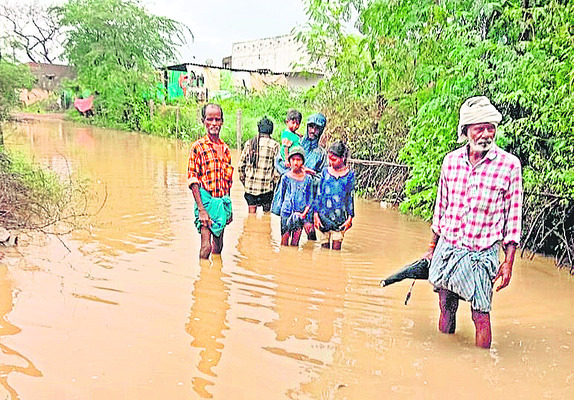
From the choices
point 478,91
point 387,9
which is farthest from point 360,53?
point 478,91

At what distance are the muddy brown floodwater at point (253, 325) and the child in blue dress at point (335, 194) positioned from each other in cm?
37

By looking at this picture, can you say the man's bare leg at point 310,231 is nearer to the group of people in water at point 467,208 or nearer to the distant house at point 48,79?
the group of people in water at point 467,208

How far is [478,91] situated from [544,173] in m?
1.25

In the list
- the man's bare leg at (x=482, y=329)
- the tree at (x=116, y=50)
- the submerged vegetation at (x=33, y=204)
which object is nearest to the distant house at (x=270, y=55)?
the tree at (x=116, y=50)

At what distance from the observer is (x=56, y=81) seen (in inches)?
1670

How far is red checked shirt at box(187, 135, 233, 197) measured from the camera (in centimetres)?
558

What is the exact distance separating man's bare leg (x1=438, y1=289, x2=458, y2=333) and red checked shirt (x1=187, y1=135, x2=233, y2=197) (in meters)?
2.37

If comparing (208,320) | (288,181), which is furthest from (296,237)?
(208,320)

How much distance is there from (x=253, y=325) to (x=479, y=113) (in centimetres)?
211

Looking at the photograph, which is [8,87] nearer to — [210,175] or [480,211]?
[210,175]

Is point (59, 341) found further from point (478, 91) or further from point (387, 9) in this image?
point (387, 9)

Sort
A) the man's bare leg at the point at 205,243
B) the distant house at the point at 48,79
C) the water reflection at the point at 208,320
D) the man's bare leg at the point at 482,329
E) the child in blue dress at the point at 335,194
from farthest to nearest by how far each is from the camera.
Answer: the distant house at the point at 48,79, the child in blue dress at the point at 335,194, the man's bare leg at the point at 205,243, the man's bare leg at the point at 482,329, the water reflection at the point at 208,320

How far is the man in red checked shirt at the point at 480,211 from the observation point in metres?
3.75

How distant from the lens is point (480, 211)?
3785 mm
